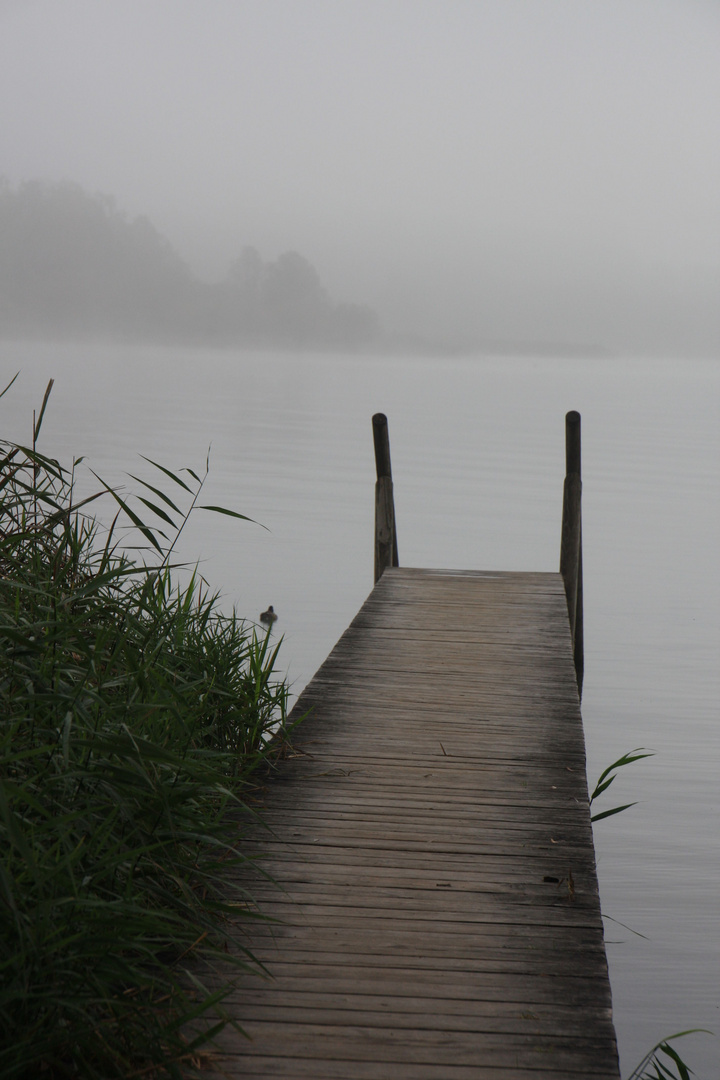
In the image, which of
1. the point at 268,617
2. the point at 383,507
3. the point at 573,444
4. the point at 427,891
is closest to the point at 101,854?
the point at 427,891

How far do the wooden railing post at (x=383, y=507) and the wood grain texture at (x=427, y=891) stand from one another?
3178 millimetres

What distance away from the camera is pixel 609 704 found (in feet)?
37.6

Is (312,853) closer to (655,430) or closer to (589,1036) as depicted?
(589,1036)

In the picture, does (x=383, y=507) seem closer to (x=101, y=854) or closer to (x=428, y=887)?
(x=428, y=887)

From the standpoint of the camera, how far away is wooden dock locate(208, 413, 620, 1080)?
2.68 m

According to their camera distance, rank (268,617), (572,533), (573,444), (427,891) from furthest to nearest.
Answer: (268,617) → (573,444) → (572,533) → (427,891)

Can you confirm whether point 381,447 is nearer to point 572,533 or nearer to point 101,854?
point 572,533

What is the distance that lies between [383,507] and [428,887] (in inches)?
226

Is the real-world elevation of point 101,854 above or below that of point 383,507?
below

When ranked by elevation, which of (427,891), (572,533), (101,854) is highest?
(572,533)

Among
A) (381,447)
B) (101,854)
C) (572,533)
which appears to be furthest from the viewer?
(381,447)

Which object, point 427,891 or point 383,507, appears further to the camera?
point 383,507

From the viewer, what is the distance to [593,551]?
21.6 m

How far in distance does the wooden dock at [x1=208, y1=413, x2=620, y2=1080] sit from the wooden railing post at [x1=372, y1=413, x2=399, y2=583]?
9.62 ft
